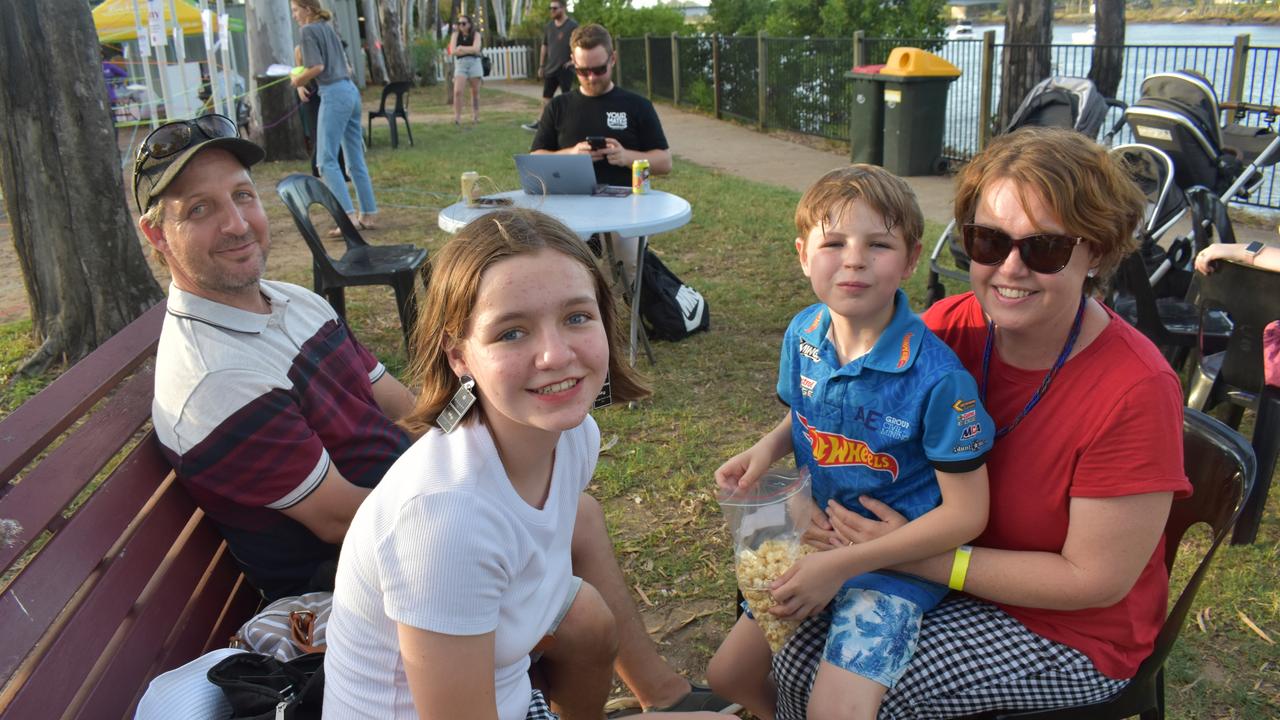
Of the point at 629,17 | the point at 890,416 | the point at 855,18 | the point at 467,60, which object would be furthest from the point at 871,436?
the point at 629,17

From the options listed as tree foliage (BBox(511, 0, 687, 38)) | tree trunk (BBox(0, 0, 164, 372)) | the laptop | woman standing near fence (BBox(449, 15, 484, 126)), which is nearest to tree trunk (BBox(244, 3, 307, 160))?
woman standing near fence (BBox(449, 15, 484, 126))

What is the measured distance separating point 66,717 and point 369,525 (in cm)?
60

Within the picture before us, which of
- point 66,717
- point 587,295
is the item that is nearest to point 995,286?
point 587,295

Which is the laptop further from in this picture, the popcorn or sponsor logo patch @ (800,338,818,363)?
the popcorn

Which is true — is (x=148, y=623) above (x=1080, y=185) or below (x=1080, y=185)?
below

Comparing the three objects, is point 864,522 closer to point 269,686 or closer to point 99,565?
point 269,686

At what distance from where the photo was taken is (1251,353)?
11.3 ft

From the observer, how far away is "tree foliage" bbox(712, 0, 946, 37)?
14.1m

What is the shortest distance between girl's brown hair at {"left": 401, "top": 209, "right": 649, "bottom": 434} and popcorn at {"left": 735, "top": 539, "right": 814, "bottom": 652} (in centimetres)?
68

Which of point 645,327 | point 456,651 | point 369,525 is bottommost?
point 645,327

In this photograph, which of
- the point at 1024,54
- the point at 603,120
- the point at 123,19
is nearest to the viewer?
the point at 603,120

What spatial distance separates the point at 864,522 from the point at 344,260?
4.63 m

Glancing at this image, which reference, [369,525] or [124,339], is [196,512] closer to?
[124,339]

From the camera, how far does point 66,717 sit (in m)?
1.54
